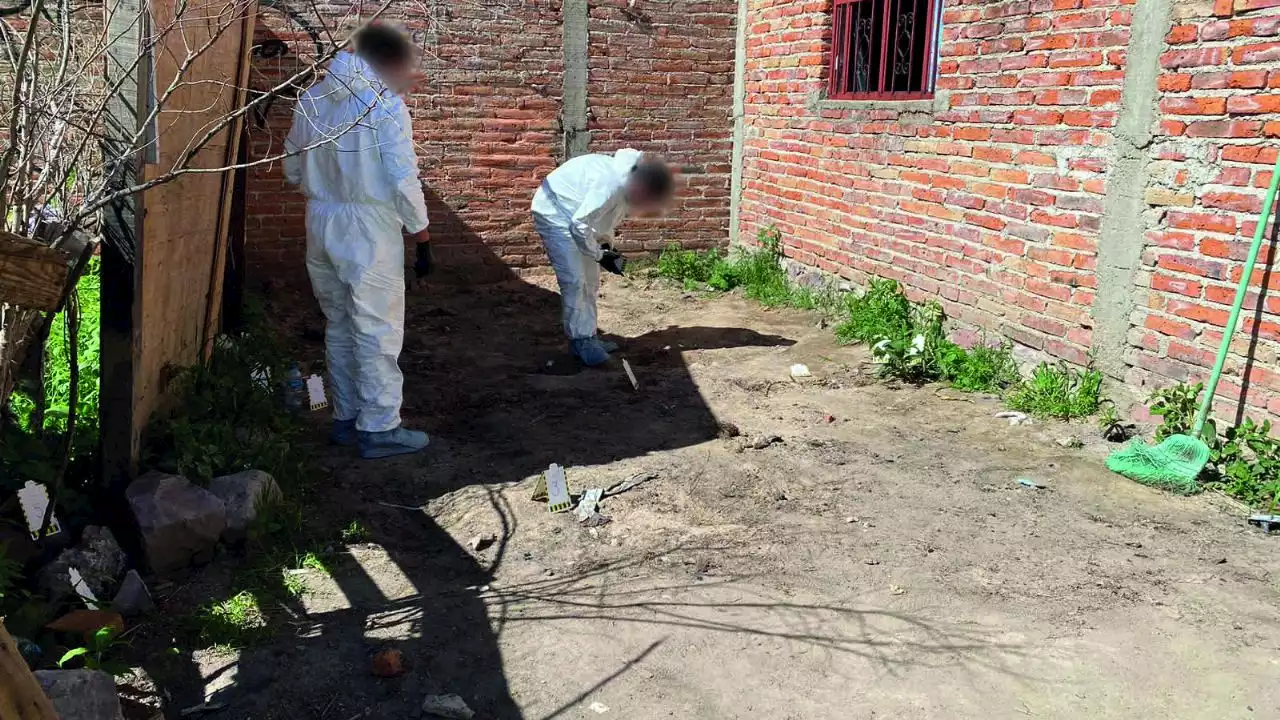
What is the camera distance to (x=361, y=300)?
4.63 meters

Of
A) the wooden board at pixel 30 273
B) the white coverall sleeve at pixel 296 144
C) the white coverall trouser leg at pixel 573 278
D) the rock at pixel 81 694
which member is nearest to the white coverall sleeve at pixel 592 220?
the white coverall trouser leg at pixel 573 278

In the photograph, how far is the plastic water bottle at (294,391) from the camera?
5.41 m

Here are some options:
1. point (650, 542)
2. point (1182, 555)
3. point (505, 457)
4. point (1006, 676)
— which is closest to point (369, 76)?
point (505, 457)

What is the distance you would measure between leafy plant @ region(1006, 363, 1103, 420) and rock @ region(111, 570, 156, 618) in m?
4.30

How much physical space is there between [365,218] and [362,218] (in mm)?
14

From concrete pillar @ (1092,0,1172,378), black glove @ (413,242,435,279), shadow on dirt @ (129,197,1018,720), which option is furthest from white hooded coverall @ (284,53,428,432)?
concrete pillar @ (1092,0,1172,378)

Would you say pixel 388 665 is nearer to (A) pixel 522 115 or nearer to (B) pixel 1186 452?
(B) pixel 1186 452

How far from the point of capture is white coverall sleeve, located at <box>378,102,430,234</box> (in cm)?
441

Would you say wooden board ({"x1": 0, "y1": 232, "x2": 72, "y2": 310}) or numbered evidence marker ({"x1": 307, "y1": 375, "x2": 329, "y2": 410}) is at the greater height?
wooden board ({"x1": 0, "y1": 232, "x2": 72, "y2": 310})

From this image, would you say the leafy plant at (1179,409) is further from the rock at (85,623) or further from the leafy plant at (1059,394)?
the rock at (85,623)

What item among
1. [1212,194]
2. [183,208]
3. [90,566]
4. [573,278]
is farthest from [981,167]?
[90,566]

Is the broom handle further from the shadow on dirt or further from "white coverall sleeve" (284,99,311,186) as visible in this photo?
"white coverall sleeve" (284,99,311,186)

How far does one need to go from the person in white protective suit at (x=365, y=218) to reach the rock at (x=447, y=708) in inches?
85.4

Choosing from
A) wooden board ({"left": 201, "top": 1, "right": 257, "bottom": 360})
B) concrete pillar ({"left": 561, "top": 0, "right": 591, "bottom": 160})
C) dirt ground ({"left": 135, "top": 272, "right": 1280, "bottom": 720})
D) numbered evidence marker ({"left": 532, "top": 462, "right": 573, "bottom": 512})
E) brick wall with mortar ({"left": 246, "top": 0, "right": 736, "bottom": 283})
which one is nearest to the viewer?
dirt ground ({"left": 135, "top": 272, "right": 1280, "bottom": 720})
